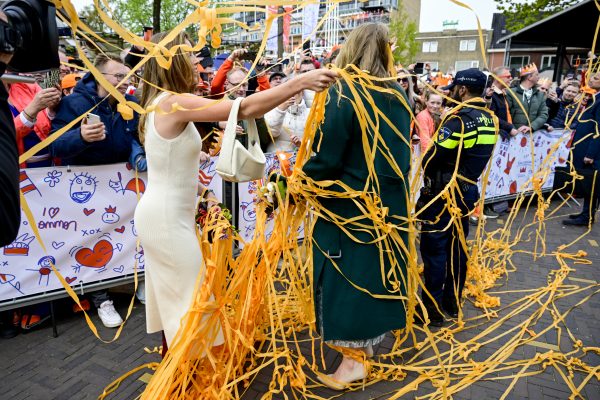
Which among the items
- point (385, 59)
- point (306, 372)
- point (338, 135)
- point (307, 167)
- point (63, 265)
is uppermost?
point (385, 59)

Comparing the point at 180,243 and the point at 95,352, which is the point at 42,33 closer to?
the point at 180,243

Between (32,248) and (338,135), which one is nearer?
(338,135)

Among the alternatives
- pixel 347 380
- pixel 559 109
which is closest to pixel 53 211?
pixel 347 380

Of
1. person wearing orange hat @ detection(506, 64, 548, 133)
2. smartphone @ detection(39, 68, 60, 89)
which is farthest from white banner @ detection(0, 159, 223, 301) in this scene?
person wearing orange hat @ detection(506, 64, 548, 133)

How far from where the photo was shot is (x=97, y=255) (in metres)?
3.77

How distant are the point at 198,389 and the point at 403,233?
1544mm

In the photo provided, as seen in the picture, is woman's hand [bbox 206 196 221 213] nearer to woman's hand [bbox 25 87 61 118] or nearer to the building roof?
woman's hand [bbox 25 87 61 118]

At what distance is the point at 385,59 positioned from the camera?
8.45 feet

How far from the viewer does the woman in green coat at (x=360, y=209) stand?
2535 mm

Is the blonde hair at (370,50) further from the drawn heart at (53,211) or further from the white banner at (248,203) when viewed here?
the drawn heart at (53,211)

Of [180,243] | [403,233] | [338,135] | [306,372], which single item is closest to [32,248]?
[180,243]

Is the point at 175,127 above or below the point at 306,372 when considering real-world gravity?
above

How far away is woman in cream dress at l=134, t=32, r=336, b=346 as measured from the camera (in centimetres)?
223

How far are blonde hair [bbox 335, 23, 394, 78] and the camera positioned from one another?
1592 mm
